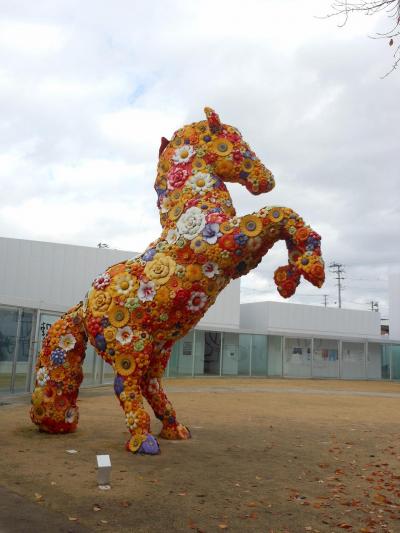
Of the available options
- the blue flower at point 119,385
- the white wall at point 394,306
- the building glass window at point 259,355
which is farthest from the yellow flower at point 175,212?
the white wall at point 394,306

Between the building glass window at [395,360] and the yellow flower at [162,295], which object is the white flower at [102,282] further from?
the building glass window at [395,360]

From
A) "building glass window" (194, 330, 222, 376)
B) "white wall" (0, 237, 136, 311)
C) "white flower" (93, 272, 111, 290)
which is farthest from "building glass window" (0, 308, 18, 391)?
"building glass window" (194, 330, 222, 376)

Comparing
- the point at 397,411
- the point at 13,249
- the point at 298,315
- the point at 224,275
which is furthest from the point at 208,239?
the point at 298,315

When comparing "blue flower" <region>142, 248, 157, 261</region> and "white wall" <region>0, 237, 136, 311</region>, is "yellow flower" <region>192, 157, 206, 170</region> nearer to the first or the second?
"blue flower" <region>142, 248, 157, 261</region>

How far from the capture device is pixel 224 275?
5.66 metres

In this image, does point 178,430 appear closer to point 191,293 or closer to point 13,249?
Answer: point 191,293

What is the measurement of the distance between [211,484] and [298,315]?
2627 centimetres

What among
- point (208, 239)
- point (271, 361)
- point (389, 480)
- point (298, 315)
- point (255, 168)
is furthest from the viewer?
point (298, 315)

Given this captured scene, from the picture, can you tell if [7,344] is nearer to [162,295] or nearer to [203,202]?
[162,295]

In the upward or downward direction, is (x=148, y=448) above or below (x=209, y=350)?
below

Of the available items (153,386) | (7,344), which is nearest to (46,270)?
(7,344)

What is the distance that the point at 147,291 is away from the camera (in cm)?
562

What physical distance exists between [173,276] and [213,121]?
2002mm

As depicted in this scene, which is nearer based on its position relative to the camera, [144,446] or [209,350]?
[144,446]
